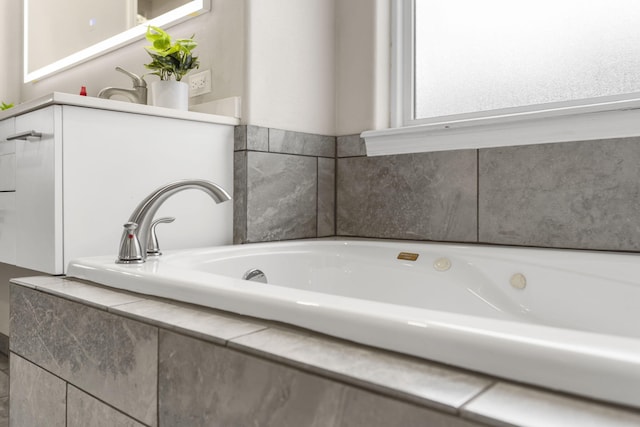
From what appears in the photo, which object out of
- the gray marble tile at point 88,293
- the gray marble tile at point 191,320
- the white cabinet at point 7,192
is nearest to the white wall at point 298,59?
the white cabinet at point 7,192

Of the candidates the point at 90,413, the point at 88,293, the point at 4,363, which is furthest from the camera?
the point at 4,363

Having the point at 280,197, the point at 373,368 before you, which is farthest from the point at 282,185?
the point at 373,368

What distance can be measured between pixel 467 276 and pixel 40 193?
1243 mm

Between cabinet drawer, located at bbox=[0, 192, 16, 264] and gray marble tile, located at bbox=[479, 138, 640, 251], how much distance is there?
1503 mm

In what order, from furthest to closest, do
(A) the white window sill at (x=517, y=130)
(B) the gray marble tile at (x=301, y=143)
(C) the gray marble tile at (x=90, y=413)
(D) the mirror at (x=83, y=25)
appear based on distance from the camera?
1. (D) the mirror at (x=83, y=25)
2. (B) the gray marble tile at (x=301, y=143)
3. (A) the white window sill at (x=517, y=130)
4. (C) the gray marble tile at (x=90, y=413)

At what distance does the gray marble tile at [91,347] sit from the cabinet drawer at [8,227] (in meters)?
0.50

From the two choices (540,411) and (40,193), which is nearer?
(540,411)

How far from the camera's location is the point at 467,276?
1456 millimetres

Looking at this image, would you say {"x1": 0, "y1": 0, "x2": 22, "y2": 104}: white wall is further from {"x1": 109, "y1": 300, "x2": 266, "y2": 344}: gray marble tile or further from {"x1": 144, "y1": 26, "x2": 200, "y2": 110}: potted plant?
{"x1": 109, "y1": 300, "x2": 266, "y2": 344}: gray marble tile

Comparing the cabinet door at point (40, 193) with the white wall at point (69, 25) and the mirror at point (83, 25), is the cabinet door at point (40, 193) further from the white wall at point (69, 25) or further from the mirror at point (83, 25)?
the white wall at point (69, 25)

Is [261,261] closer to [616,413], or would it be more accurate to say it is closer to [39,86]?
[616,413]

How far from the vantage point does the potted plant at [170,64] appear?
1702 millimetres

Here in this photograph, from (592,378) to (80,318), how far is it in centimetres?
88

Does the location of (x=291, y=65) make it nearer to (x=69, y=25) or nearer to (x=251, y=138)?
(x=251, y=138)
